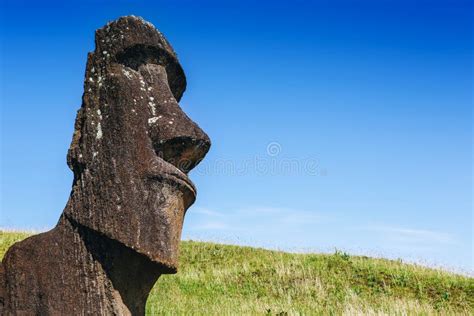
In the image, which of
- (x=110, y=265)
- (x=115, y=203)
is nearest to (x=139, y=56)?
(x=115, y=203)

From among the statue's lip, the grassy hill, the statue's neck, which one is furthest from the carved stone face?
the grassy hill

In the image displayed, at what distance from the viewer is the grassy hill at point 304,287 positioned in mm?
12913

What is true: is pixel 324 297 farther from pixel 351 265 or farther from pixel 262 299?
pixel 351 265

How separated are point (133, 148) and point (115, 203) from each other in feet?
1.77

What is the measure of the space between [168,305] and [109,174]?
8.05 m

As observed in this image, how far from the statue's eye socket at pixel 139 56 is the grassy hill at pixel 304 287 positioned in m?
6.63

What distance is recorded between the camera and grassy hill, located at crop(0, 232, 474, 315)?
12913 millimetres

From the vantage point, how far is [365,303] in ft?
45.4

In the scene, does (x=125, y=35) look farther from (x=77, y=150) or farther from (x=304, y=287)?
(x=304, y=287)

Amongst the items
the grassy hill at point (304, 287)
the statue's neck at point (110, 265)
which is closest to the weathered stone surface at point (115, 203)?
the statue's neck at point (110, 265)

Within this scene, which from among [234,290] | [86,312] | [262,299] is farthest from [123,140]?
[234,290]

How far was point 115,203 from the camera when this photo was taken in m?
5.15

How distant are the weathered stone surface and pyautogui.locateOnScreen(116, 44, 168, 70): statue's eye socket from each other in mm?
15

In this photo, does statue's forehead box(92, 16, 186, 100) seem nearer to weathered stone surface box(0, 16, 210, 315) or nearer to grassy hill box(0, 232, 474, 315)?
weathered stone surface box(0, 16, 210, 315)
